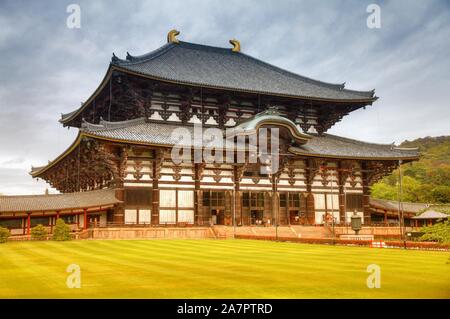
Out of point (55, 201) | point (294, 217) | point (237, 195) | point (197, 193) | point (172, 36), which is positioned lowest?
point (294, 217)

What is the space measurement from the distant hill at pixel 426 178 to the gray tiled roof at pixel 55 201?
2062 inches

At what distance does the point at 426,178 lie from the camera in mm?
105188

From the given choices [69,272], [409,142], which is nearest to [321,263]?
[69,272]

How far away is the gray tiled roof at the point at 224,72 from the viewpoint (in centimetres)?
4988

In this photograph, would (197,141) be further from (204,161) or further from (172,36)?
(172,36)

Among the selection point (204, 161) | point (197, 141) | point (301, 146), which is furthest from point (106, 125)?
point (301, 146)

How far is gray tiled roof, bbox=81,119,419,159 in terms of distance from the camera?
41.6 metres

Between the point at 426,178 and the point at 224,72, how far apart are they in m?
67.8

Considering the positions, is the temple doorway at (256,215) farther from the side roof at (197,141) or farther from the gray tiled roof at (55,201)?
the gray tiled roof at (55,201)

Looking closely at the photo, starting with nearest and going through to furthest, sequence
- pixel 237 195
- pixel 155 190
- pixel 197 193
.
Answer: pixel 155 190 < pixel 197 193 < pixel 237 195

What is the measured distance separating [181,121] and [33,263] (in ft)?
103

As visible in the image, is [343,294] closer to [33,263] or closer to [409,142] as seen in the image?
[33,263]

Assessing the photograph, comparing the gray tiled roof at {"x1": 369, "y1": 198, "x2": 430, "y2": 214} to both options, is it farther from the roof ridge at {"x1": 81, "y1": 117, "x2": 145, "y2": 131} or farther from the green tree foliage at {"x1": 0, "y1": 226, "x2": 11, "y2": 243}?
the green tree foliage at {"x1": 0, "y1": 226, "x2": 11, "y2": 243}

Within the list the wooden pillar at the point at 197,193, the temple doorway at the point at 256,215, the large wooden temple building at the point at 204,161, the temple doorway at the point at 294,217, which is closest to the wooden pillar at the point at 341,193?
the large wooden temple building at the point at 204,161
